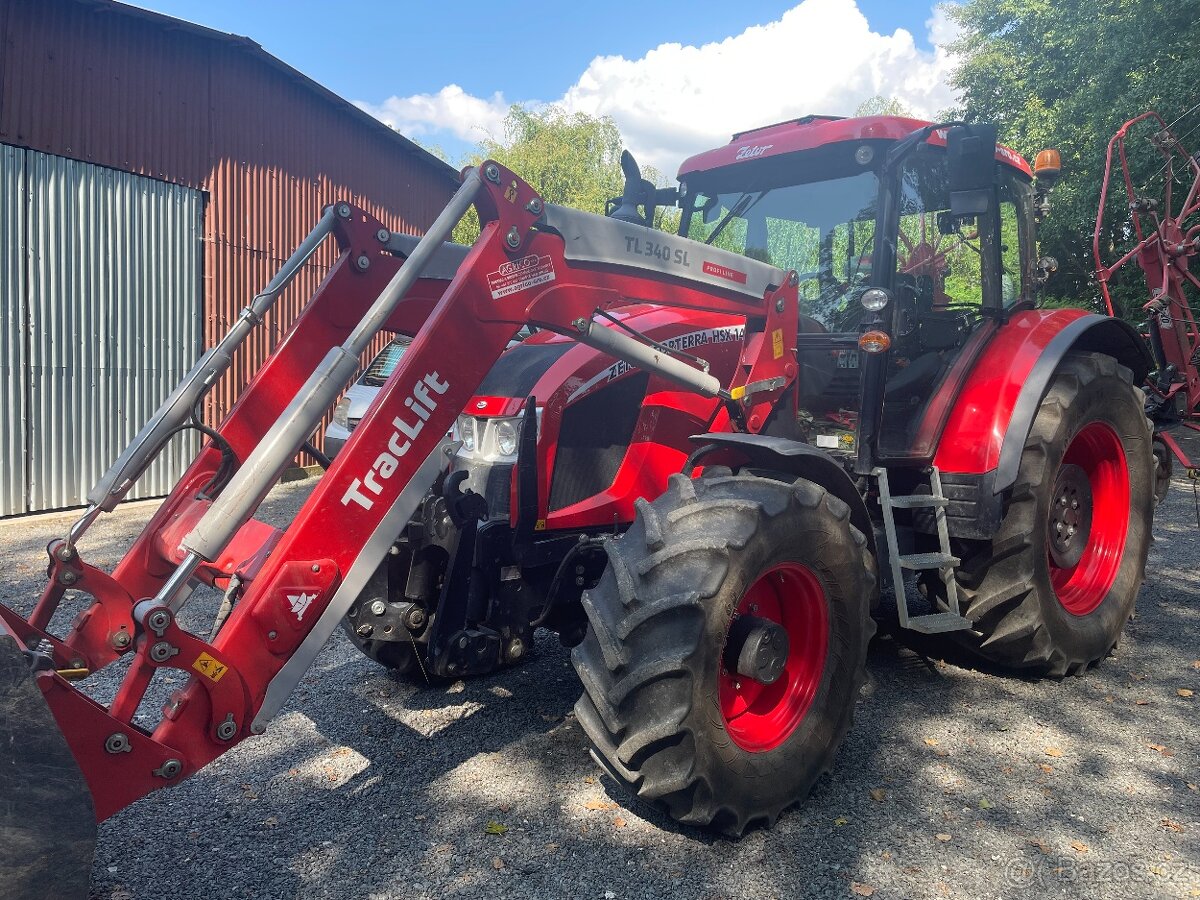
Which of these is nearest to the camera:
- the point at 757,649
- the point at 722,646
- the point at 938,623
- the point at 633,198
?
the point at 722,646

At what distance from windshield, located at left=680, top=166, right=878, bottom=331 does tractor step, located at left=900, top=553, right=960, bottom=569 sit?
1.20 meters

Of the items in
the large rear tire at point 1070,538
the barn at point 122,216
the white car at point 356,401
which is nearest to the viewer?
the large rear tire at point 1070,538

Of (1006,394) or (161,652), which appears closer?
(161,652)

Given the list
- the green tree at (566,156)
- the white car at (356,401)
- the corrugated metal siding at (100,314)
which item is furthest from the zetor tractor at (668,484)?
the green tree at (566,156)

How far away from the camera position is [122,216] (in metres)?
9.28

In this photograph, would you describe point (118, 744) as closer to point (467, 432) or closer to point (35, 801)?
point (35, 801)

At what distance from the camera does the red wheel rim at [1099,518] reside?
4.64 m

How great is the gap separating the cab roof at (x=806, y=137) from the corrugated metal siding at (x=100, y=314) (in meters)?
7.01

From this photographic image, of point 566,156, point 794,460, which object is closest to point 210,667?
point 794,460

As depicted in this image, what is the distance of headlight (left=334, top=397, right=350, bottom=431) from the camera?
30.2ft

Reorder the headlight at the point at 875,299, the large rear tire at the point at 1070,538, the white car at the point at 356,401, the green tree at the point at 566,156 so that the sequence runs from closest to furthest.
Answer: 1. the headlight at the point at 875,299
2. the large rear tire at the point at 1070,538
3. the white car at the point at 356,401
4. the green tree at the point at 566,156

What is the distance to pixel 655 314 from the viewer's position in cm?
388

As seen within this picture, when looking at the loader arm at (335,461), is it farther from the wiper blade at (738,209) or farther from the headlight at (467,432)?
the wiper blade at (738,209)

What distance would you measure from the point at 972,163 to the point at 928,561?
1.71 meters
